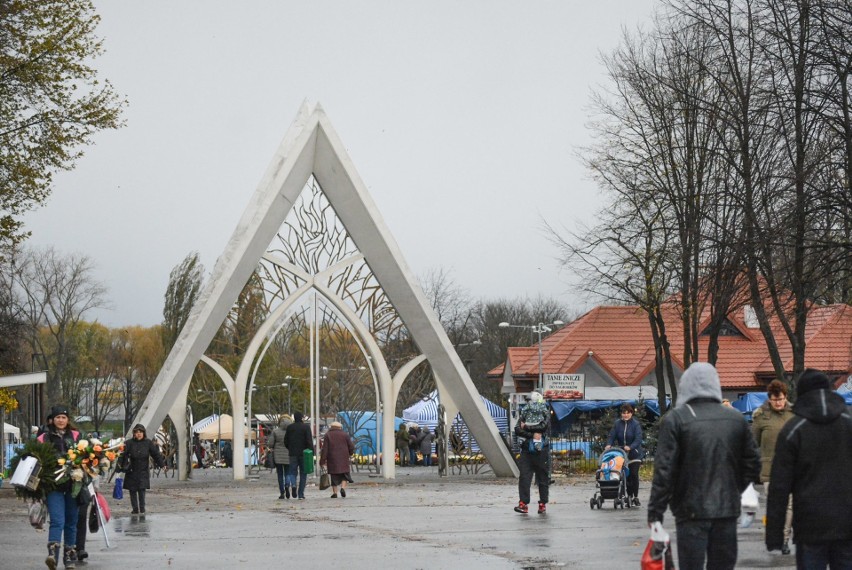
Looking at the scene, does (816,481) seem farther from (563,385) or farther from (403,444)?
(403,444)

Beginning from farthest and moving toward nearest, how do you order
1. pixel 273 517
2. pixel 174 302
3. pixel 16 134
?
pixel 174 302, pixel 16 134, pixel 273 517

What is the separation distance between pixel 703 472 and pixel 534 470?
1052 centimetres

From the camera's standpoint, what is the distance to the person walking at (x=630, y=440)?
18.9 m

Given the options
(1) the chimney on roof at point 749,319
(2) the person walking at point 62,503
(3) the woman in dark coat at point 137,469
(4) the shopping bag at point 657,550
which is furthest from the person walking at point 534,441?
(1) the chimney on roof at point 749,319

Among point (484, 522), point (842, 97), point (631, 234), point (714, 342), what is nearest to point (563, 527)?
point (484, 522)

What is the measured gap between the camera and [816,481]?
22.4 feet

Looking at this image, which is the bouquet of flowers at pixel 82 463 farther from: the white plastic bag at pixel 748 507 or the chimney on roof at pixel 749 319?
the chimney on roof at pixel 749 319

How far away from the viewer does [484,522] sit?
1595 cm

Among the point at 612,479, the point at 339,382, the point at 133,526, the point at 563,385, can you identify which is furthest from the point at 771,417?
the point at 563,385

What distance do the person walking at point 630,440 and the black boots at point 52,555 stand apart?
940 cm

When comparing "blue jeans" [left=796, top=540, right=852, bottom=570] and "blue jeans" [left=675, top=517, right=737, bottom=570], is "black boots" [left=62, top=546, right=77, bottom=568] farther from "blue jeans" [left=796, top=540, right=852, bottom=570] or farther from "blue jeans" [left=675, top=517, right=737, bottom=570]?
"blue jeans" [left=796, top=540, right=852, bottom=570]

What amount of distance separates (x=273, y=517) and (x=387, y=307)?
1023 centimetres

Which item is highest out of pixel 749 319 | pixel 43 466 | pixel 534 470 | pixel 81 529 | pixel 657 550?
pixel 749 319

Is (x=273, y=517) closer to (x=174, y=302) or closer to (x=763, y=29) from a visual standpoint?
(x=763, y=29)
